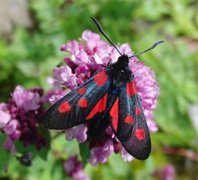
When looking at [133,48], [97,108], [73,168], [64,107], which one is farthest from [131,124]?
[133,48]

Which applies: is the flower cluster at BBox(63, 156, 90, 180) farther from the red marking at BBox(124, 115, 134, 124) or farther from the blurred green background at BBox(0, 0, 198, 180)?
the red marking at BBox(124, 115, 134, 124)

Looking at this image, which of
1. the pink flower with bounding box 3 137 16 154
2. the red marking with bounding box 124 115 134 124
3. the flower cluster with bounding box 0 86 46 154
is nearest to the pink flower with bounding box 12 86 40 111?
the flower cluster with bounding box 0 86 46 154

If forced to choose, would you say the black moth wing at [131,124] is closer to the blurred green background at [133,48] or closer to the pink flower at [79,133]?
the pink flower at [79,133]

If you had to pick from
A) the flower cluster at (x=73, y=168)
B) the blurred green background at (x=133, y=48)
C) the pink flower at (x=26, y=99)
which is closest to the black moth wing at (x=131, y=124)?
the pink flower at (x=26, y=99)

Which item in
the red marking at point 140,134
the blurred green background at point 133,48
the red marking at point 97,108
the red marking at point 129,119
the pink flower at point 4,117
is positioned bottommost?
the red marking at point 140,134

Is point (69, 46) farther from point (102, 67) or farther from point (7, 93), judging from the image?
point (7, 93)

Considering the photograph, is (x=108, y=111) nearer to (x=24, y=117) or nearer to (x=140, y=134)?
(x=140, y=134)
